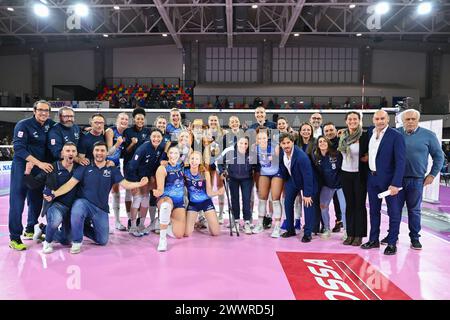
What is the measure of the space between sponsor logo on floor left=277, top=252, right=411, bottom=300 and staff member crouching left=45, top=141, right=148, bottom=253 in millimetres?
1986

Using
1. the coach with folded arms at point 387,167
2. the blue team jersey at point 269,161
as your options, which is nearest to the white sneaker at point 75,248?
the blue team jersey at point 269,161

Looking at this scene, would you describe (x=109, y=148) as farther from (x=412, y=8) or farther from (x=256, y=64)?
(x=256, y=64)

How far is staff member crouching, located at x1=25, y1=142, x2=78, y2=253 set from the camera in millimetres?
3613

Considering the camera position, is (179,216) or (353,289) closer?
(353,289)

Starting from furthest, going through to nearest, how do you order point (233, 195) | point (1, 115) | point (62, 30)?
point (62, 30)
point (1, 115)
point (233, 195)

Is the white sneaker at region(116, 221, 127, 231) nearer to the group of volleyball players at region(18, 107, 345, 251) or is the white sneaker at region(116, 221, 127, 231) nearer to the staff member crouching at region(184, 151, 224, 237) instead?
the group of volleyball players at region(18, 107, 345, 251)

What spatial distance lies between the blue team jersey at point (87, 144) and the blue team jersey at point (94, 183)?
352 millimetres

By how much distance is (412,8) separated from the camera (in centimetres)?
1451

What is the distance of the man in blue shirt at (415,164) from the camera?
370cm

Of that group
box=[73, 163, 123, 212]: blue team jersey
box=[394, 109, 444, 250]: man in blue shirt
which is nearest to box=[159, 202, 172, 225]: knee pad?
box=[73, 163, 123, 212]: blue team jersey

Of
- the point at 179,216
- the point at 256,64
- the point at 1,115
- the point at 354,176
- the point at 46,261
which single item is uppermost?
the point at 256,64

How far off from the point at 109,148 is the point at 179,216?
1.22m

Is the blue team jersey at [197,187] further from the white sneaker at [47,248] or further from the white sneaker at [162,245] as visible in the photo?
the white sneaker at [47,248]
